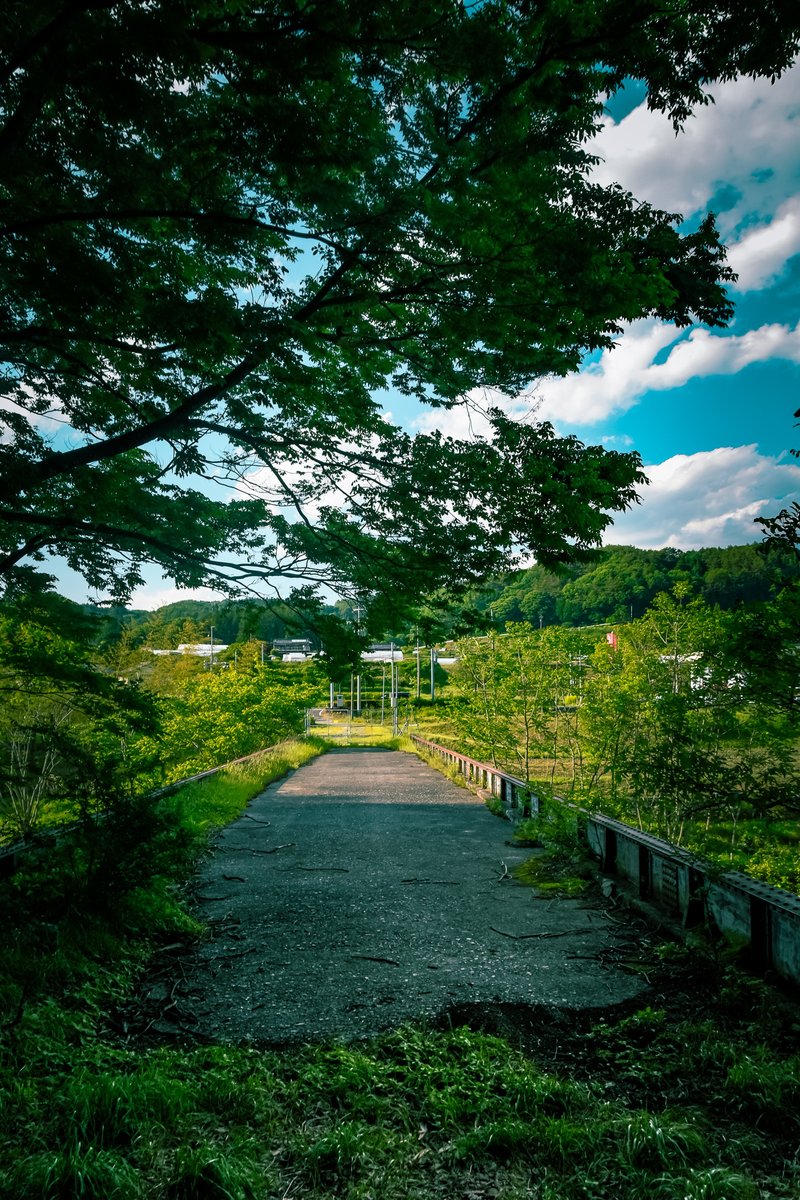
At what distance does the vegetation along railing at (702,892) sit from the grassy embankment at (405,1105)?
0.28 m

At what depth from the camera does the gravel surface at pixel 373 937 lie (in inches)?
160

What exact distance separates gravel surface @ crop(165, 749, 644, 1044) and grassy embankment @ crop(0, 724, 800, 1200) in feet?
1.25

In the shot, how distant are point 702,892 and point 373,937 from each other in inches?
104

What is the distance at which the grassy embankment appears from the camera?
2391 millimetres

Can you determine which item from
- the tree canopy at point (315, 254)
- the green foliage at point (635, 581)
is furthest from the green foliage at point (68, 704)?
the green foliage at point (635, 581)

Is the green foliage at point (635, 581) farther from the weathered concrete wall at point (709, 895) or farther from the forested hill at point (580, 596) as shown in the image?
the weathered concrete wall at point (709, 895)

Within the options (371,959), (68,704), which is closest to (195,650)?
(68,704)

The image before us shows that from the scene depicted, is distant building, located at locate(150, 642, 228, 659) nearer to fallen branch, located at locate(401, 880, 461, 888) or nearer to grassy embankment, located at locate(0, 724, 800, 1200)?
fallen branch, located at locate(401, 880, 461, 888)

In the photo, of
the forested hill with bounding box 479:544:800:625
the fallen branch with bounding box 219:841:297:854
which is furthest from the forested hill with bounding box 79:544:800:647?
the fallen branch with bounding box 219:841:297:854

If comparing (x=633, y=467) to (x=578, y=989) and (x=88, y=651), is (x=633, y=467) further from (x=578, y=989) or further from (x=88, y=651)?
(x=88, y=651)

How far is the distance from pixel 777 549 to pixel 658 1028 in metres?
2.81

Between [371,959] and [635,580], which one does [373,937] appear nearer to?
[371,959]

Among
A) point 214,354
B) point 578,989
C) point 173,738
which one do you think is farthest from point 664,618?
point 173,738

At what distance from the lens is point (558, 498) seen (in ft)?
16.4
